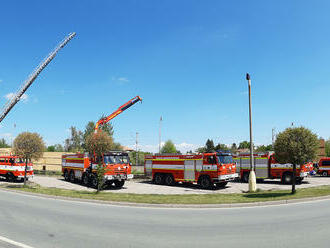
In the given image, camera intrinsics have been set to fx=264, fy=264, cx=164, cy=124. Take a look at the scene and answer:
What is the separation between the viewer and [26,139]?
19.0 meters

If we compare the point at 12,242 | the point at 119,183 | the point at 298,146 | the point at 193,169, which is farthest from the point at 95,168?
the point at 298,146

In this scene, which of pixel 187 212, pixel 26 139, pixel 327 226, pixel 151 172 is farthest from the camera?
pixel 151 172

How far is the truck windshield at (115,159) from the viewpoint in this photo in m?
18.2

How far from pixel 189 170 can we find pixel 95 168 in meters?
6.96

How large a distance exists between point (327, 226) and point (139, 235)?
5.33 metres

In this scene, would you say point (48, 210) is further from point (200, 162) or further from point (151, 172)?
point (151, 172)

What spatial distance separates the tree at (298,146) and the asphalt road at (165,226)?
3236mm

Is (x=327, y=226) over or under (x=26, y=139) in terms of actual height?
under

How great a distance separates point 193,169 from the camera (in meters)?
19.7

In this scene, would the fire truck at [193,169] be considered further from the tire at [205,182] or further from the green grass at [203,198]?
the green grass at [203,198]

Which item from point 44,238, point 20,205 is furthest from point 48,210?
point 44,238

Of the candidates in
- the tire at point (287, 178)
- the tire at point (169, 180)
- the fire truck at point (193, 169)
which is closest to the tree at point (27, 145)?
the fire truck at point (193, 169)

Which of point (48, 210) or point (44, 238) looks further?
point (48, 210)

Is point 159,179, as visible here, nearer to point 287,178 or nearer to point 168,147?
point 287,178
